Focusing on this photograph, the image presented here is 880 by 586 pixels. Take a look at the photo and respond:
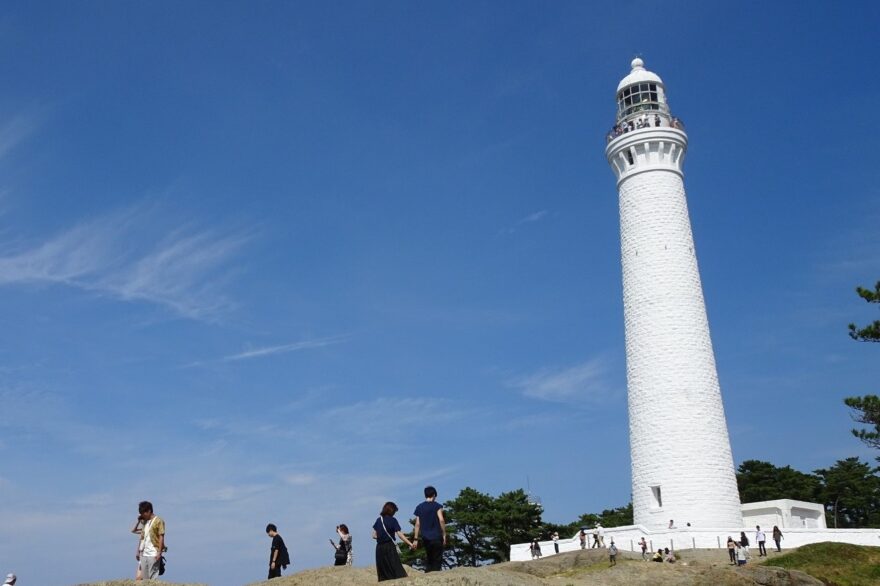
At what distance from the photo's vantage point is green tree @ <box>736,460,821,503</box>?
76.8m

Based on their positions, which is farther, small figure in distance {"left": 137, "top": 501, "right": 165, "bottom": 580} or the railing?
the railing

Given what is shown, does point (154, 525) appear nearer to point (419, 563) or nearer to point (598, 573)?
point (598, 573)

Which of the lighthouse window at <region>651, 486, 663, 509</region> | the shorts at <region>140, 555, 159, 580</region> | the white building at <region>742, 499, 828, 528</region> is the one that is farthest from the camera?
the white building at <region>742, 499, 828, 528</region>

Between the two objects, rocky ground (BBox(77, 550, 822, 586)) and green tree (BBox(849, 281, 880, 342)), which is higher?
green tree (BBox(849, 281, 880, 342))

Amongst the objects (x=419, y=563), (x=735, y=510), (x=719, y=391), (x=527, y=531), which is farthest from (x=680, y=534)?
(x=419, y=563)

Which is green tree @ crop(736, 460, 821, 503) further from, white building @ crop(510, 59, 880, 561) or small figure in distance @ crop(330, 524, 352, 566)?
small figure in distance @ crop(330, 524, 352, 566)

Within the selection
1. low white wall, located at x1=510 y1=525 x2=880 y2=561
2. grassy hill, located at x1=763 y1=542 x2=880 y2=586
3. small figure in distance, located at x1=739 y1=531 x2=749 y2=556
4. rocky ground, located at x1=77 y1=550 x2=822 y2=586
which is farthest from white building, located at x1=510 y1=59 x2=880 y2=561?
grassy hill, located at x1=763 y1=542 x2=880 y2=586

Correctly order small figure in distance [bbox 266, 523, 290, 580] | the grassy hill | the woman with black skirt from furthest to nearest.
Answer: the grassy hill
small figure in distance [bbox 266, 523, 290, 580]
the woman with black skirt

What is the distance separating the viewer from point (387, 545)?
51.3 feet

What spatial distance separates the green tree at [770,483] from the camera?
76812 millimetres

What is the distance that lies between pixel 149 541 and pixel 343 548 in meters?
6.26

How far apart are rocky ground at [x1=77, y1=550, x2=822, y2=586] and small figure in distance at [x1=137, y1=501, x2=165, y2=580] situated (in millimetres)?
333

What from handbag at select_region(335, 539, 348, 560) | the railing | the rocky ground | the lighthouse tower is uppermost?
the railing

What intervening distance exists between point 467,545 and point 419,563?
3.40 m
